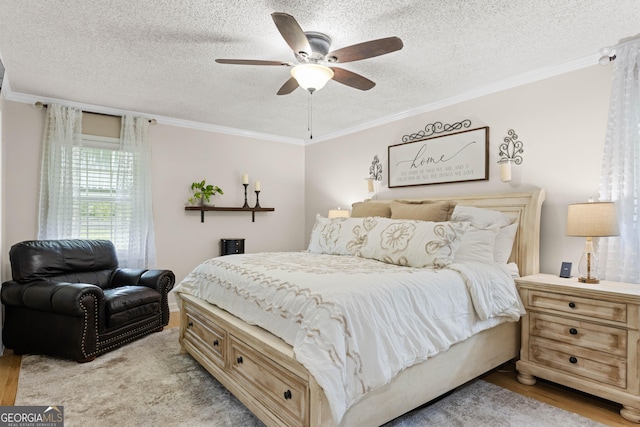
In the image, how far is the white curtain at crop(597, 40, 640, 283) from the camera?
7.99 ft

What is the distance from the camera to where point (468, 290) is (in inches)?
89.1

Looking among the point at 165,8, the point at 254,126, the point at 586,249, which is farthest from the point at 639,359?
the point at 254,126

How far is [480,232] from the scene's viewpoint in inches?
108

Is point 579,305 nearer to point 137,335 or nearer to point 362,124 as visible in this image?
point 362,124

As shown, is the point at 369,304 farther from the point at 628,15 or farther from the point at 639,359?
the point at 628,15

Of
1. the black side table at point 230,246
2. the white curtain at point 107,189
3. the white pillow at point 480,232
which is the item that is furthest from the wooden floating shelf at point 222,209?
the white pillow at point 480,232

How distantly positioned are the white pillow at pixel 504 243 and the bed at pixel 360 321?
0.06ft

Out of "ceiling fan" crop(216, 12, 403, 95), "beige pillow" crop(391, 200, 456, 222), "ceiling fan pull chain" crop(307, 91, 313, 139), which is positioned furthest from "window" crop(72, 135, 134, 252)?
"beige pillow" crop(391, 200, 456, 222)

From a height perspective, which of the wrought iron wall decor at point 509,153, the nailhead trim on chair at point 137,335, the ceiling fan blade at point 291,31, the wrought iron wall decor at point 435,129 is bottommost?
the nailhead trim on chair at point 137,335

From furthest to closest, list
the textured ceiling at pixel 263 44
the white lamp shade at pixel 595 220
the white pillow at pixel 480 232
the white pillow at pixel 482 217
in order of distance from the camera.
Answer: the white pillow at pixel 482 217 < the white pillow at pixel 480 232 < the white lamp shade at pixel 595 220 < the textured ceiling at pixel 263 44

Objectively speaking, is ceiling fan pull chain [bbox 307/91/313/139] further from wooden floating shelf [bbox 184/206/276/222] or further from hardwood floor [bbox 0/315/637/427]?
hardwood floor [bbox 0/315/637/427]

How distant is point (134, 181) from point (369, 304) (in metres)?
3.53

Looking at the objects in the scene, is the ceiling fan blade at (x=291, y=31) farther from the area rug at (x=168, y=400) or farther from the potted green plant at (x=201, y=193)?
the potted green plant at (x=201, y=193)

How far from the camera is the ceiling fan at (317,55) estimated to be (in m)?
1.98
